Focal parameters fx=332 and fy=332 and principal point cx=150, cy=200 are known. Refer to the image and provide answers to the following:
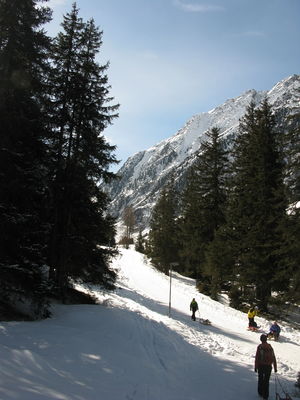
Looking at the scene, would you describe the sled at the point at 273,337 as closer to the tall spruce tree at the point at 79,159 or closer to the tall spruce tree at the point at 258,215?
the tall spruce tree at the point at 258,215

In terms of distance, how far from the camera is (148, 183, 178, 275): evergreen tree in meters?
40.9

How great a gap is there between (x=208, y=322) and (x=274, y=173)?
11908 millimetres

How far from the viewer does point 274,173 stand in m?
24.5

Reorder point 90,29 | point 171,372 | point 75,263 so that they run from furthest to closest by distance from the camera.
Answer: point 90,29, point 75,263, point 171,372

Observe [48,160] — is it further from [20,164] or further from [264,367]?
[264,367]

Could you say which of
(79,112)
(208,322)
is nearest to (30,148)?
(79,112)

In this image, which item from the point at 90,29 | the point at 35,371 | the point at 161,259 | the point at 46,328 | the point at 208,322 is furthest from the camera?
the point at 161,259

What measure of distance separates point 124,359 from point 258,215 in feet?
57.5

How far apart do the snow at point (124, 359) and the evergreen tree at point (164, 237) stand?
2294 centimetres

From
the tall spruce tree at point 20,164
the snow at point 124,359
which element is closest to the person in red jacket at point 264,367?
the snow at point 124,359

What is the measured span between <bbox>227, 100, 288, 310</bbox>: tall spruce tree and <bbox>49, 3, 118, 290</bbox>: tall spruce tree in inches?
446

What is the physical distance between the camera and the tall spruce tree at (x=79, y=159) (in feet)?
49.2

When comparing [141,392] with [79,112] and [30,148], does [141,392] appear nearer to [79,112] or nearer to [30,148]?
[30,148]

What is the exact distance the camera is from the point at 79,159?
16.0 m
